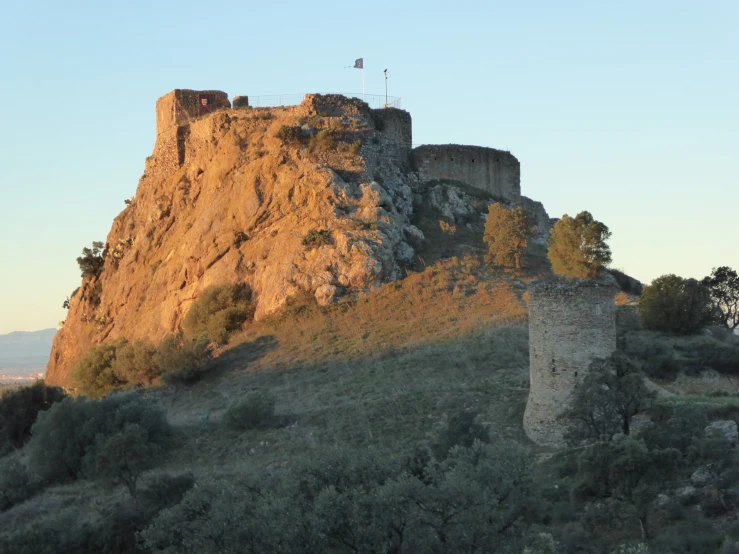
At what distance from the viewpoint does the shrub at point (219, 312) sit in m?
36.1

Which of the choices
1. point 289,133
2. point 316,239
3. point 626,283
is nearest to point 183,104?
point 289,133

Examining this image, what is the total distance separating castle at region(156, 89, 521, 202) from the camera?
44.5 m

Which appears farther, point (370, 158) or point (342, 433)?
point (370, 158)

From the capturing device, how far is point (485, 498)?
47.6 ft

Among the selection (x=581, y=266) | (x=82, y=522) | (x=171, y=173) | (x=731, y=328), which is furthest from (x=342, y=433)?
(x=171, y=173)

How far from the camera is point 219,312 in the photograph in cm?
3647

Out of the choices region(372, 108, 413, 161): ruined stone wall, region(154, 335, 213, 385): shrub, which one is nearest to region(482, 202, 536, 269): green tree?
region(372, 108, 413, 161): ruined stone wall

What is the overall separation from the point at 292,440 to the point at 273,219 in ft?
51.8

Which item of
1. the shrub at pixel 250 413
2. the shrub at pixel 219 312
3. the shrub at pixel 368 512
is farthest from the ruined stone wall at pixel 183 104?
the shrub at pixel 368 512

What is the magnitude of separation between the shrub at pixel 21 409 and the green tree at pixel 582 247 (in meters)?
18.9

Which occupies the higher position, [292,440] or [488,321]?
[488,321]

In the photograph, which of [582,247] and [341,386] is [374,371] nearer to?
[341,386]

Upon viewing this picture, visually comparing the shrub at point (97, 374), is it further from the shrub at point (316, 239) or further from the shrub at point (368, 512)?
the shrub at point (368, 512)

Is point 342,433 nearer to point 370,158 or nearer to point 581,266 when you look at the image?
point 581,266
